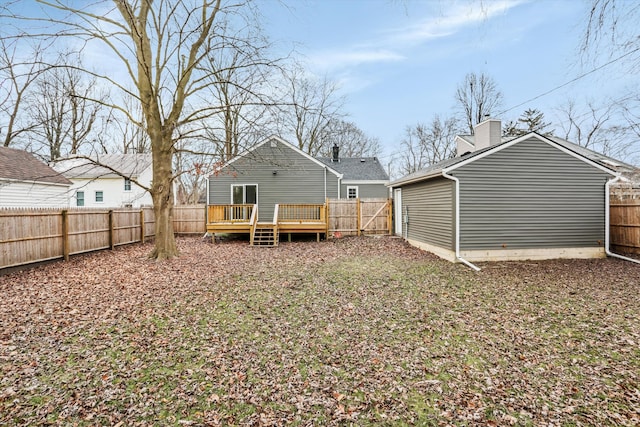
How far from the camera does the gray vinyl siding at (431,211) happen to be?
9.53 metres

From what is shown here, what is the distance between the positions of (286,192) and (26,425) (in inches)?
537

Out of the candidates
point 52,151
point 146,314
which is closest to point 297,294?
point 146,314

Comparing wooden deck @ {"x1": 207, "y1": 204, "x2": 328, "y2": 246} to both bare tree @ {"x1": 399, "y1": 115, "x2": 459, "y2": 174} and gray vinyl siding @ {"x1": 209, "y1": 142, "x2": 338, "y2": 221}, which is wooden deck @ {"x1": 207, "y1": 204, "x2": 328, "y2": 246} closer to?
gray vinyl siding @ {"x1": 209, "y1": 142, "x2": 338, "y2": 221}

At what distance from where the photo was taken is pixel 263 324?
4750mm

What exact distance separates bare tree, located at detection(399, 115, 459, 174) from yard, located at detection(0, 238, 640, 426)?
22345 mm

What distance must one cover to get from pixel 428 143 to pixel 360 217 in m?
18.0

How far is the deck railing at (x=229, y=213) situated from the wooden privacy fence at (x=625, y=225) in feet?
42.6

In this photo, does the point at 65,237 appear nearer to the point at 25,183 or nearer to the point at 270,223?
the point at 270,223

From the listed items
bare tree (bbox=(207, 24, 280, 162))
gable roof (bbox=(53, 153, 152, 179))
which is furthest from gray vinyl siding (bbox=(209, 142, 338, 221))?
gable roof (bbox=(53, 153, 152, 179))

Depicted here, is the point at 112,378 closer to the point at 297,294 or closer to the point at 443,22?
the point at 297,294

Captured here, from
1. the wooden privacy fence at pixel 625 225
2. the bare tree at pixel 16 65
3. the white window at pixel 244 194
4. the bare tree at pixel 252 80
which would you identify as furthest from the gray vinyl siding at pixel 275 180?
the wooden privacy fence at pixel 625 225

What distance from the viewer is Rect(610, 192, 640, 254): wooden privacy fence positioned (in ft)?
32.0

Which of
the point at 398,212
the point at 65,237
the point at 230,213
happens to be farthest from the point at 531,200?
the point at 65,237

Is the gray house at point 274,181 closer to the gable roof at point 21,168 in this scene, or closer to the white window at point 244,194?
the white window at point 244,194
